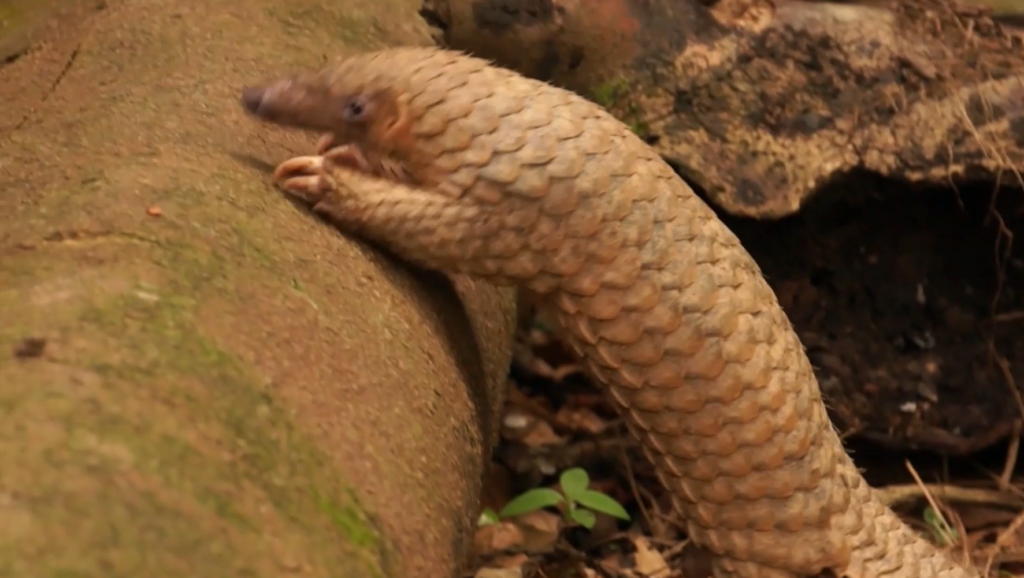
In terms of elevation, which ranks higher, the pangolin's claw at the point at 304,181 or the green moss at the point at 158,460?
the green moss at the point at 158,460

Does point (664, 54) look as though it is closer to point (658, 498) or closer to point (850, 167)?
point (850, 167)

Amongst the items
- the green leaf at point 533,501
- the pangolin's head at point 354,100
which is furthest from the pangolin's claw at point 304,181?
the green leaf at point 533,501

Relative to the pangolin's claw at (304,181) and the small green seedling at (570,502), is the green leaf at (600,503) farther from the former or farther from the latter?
the pangolin's claw at (304,181)

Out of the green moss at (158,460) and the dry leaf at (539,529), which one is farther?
the dry leaf at (539,529)

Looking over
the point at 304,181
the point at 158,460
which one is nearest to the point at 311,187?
the point at 304,181

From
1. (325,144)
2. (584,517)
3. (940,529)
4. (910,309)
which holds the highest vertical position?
(325,144)

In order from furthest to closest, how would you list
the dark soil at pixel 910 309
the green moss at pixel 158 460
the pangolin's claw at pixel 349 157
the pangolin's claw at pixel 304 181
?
the dark soil at pixel 910 309, the pangolin's claw at pixel 349 157, the pangolin's claw at pixel 304 181, the green moss at pixel 158 460

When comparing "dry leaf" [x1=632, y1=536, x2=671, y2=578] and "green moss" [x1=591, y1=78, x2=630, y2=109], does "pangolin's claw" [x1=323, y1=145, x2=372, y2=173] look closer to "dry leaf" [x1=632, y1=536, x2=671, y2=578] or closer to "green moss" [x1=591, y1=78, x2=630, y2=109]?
"green moss" [x1=591, y1=78, x2=630, y2=109]

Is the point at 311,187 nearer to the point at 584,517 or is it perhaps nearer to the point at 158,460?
the point at 158,460

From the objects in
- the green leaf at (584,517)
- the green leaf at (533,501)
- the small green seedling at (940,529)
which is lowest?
the green leaf at (584,517)
